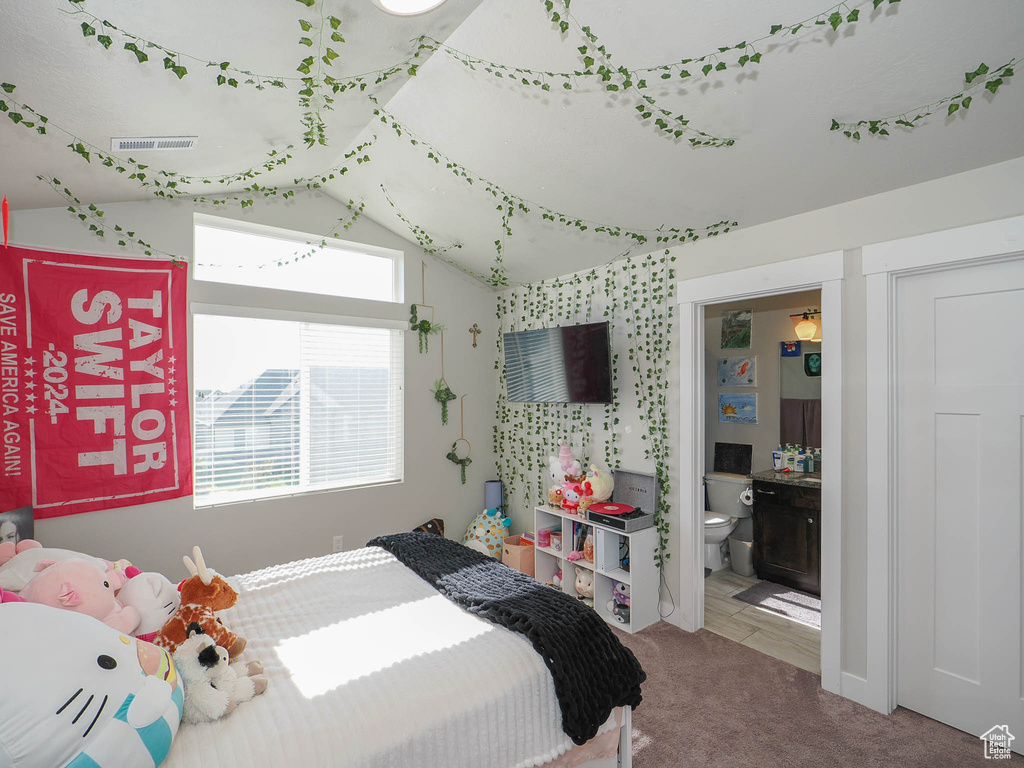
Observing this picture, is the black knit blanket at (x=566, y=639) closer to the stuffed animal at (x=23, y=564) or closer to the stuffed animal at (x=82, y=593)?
the stuffed animal at (x=82, y=593)

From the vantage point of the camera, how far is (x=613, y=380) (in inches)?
135

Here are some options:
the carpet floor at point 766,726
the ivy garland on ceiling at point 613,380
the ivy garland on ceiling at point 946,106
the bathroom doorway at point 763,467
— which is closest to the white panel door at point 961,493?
the carpet floor at point 766,726

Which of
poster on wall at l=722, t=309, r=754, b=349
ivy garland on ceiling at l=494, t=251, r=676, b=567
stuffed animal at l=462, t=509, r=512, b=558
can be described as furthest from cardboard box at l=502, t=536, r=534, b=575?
poster on wall at l=722, t=309, r=754, b=349

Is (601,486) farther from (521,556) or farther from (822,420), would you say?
(822,420)

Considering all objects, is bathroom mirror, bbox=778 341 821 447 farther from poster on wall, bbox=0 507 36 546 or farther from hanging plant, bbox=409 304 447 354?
poster on wall, bbox=0 507 36 546

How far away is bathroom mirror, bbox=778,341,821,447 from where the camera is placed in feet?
12.9

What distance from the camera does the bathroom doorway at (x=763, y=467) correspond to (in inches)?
132

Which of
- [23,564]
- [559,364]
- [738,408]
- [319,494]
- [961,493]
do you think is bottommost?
[319,494]

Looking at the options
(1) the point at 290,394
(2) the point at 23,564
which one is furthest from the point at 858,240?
(2) the point at 23,564

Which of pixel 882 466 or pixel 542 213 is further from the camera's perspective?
pixel 542 213

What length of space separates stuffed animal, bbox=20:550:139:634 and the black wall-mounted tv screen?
8.19ft

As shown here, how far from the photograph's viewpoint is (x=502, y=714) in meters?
1.48

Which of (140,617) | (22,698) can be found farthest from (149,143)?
(22,698)

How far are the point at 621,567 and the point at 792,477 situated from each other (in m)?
1.51
